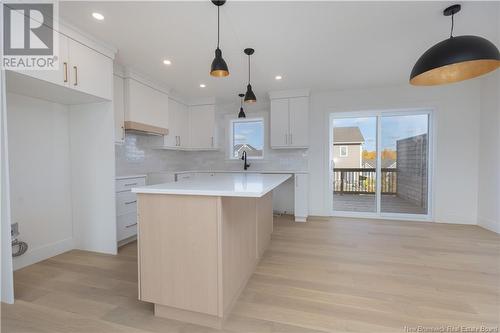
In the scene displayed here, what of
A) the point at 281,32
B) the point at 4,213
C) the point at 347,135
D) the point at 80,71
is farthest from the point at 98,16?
the point at 347,135

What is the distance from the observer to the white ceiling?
192 cm

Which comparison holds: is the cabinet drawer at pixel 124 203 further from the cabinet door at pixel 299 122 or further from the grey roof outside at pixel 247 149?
the cabinet door at pixel 299 122

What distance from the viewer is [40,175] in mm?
2516

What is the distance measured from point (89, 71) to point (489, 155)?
221 inches

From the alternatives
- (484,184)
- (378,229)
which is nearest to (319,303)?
(378,229)

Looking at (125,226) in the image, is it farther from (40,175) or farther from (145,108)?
(145,108)

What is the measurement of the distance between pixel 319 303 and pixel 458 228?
334cm

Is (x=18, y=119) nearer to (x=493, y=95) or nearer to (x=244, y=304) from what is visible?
(x=244, y=304)

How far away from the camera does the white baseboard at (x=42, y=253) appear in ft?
7.49

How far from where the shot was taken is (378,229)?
353 centimetres

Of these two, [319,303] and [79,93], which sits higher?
[79,93]

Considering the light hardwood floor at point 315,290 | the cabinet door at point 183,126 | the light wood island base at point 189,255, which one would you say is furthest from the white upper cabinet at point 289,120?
the light wood island base at point 189,255

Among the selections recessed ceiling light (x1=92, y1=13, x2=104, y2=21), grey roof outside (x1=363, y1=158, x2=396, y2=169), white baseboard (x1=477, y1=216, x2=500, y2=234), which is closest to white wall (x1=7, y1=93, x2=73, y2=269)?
recessed ceiling light (x1=92, y1=13, x2=104, y2=21)

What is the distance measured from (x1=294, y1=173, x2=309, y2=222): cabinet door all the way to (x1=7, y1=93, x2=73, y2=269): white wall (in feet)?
11.1
